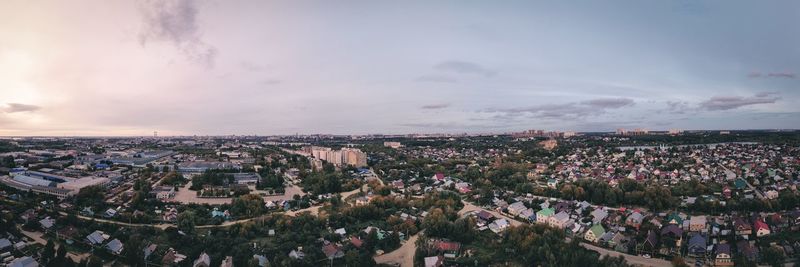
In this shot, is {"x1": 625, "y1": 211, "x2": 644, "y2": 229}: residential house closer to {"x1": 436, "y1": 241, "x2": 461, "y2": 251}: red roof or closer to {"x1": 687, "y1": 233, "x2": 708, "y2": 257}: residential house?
{"x1": 687, "y1": 233, "x2": 708, "y2": 257}: residential house

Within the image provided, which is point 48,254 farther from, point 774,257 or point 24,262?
point 774,257

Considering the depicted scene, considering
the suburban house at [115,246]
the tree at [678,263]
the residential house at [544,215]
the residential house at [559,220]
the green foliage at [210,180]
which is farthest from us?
the green foliage at [210,180]

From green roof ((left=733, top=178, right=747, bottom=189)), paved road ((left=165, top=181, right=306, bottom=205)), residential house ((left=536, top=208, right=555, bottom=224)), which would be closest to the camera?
residential house ((left=536, top=208, right=555, bottom=224))

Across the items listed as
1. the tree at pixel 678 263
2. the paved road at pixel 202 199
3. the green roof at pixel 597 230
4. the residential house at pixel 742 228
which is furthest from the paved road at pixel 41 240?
Answer: the residential house at pixel 742 228

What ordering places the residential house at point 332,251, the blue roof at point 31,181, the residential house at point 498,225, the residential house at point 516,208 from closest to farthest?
the residential house at point 332,251
the residential house at point 498,225
the residential house at point 516,208
the blue roof at point 31,181

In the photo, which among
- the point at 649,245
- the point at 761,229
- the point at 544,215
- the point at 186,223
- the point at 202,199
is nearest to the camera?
the point at 649,245

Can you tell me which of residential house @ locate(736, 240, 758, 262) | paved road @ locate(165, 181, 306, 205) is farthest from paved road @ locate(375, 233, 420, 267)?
paved road @ locate(165, 181, 306, 205)

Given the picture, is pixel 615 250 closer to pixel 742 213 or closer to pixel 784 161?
pixel 742 213

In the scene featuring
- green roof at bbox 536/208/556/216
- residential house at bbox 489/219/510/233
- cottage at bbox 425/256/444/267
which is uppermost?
green roof at bbox 536/208/556/216

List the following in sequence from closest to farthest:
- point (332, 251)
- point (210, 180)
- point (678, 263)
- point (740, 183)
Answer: point (678, 263), point (332, 251), point (740, 183), point (210, 180)

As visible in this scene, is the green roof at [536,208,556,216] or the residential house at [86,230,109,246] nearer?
the residential house at [86,230,109,246]

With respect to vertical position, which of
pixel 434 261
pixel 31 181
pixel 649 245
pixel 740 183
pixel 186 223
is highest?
pixel 740 183

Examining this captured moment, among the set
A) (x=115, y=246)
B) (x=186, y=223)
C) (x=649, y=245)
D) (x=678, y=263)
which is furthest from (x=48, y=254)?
(x=649, y=245)

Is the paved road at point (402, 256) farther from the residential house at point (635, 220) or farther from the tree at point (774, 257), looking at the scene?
the tree at point (774, 257)
